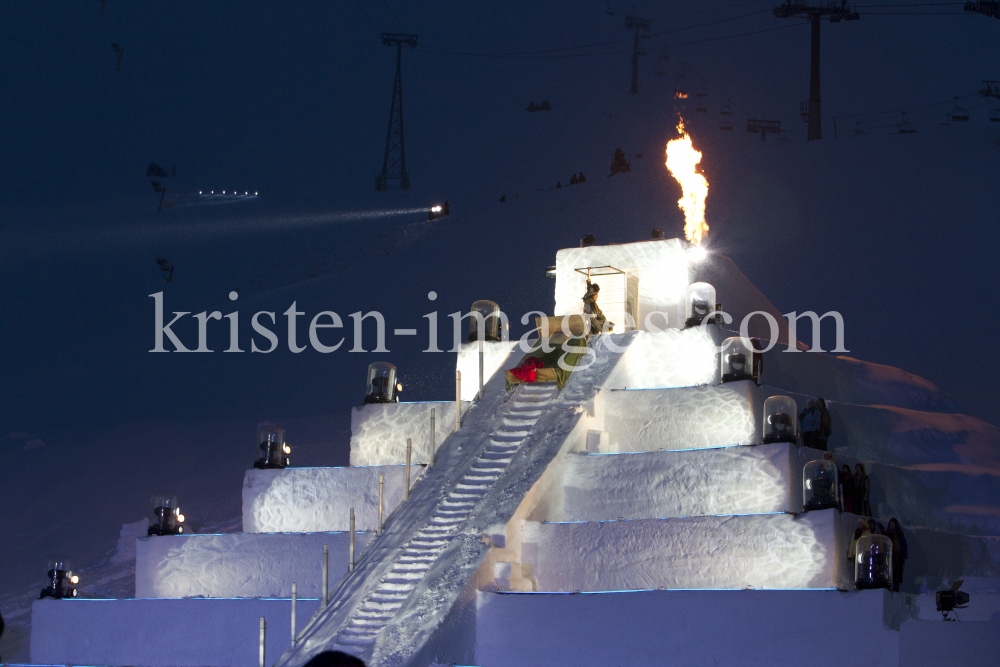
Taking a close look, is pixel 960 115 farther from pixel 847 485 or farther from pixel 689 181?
pixel 847 485

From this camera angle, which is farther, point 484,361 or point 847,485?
point 484,361

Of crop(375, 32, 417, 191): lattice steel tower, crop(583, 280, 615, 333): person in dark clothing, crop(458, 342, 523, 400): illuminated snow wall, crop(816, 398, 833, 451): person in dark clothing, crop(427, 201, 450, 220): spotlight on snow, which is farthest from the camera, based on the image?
crop(375, 32, 417, 191): lattice steel tower

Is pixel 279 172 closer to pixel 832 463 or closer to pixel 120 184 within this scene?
pixel 120 184

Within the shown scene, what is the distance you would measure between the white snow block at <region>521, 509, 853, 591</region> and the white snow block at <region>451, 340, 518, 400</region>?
14.1 ft

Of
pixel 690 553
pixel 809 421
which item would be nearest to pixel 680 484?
pixel 690 553

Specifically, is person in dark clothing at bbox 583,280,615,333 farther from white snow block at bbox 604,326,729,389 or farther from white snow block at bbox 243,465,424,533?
white snow block at bbox 243,465,424,533

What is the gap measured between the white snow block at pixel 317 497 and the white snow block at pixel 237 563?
21.6 inches

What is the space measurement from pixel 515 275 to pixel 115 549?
37.7 ft

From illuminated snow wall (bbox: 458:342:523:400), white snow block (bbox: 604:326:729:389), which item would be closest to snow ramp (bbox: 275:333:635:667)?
white snow block (bbox: 604:326:729:389)

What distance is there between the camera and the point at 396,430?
15180 mm

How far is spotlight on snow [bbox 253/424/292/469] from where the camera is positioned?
14.8 metres

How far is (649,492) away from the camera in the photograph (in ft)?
41.1

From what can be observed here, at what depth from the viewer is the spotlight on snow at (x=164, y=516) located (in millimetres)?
14727

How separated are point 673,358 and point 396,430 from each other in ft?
13.1
